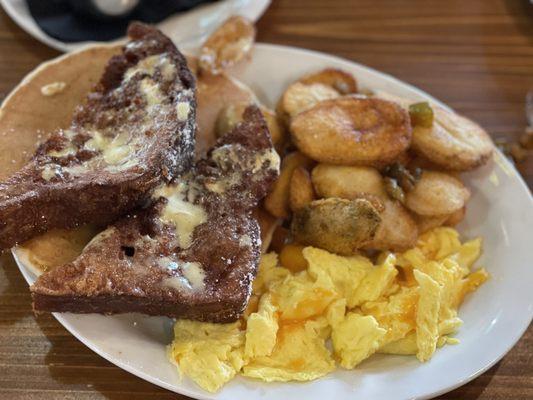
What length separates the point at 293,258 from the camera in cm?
231

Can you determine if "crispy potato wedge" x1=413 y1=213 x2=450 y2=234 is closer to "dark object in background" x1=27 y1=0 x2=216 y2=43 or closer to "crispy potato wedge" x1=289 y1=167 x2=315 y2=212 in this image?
"crispy potato wedge" x1=289 y1=167 x2=315 y2=212

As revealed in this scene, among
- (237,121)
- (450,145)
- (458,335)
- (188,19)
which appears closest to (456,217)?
(450,145)

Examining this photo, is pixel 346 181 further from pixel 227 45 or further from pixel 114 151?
pixel 227 45

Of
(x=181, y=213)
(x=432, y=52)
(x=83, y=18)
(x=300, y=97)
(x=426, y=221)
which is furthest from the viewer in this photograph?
(x=432, y=52)

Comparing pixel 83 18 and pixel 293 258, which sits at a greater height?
pixel 83 18

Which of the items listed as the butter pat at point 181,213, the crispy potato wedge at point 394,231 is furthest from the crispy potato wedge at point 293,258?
the butter pat at point 181,213

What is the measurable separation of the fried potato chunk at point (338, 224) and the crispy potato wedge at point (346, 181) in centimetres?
9

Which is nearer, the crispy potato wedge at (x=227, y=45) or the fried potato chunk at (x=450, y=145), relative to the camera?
the fried potato chunk at (x=450, y=145)

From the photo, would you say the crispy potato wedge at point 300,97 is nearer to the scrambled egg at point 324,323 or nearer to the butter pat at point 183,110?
the butter pat at point 183,110

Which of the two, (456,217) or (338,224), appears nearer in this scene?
(338,224)

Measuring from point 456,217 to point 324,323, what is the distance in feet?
2.48

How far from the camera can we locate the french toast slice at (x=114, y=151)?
1.95m

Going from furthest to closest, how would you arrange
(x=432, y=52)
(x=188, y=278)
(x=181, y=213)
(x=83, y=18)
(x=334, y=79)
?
(x=432, y=52), (x=83, y=18), (x=334, y=79), (x=181, y=213), (x=188, y=278)

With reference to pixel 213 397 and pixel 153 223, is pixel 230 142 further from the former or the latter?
pixel 213 397
